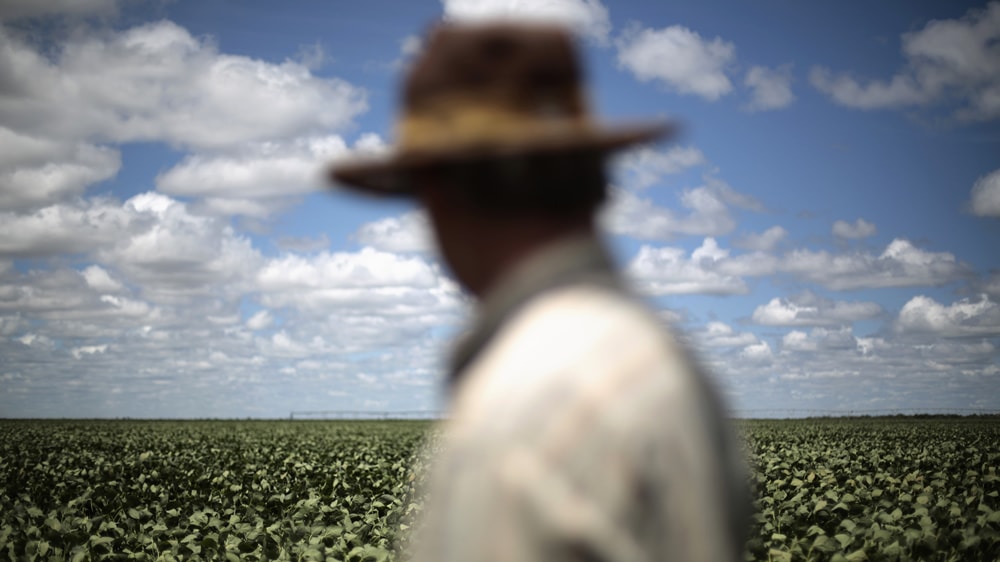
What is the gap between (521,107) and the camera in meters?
1.48

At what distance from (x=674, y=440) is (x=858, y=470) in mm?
18980

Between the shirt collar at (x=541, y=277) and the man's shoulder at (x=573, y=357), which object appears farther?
the shirt collar at (x=541, y=277)

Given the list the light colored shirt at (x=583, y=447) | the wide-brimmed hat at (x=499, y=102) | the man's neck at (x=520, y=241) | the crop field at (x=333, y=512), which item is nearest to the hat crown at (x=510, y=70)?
the wide-brimmed hat at (x=499, y=102)

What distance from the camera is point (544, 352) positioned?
133 centimetres

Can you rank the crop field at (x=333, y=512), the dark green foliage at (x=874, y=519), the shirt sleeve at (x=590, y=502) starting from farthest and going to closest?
the crop field at (x=333, y=512) < the dark green foliage at (x=874, y=519) < the shirt sleeve at (x=590, y=502)

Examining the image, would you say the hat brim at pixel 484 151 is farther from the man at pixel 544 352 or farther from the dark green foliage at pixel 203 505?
the dark green foliage at pixel 203 505

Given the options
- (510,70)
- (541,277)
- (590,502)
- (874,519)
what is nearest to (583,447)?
(590,502)

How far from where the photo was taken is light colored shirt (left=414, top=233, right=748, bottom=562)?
4.13ft

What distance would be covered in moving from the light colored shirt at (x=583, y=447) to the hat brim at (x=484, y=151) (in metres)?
0.19

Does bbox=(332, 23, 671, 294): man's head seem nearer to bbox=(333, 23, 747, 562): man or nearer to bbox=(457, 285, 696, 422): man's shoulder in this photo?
bbox=(333, 23, 747, 562): man

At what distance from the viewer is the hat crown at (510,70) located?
4.87ft

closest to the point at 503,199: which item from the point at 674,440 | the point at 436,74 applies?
the point at 436,74

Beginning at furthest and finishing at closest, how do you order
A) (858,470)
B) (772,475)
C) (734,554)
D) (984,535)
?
(858,470), (772,475), (984,535), (734,554)

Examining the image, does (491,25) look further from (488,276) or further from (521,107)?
(488,276)
